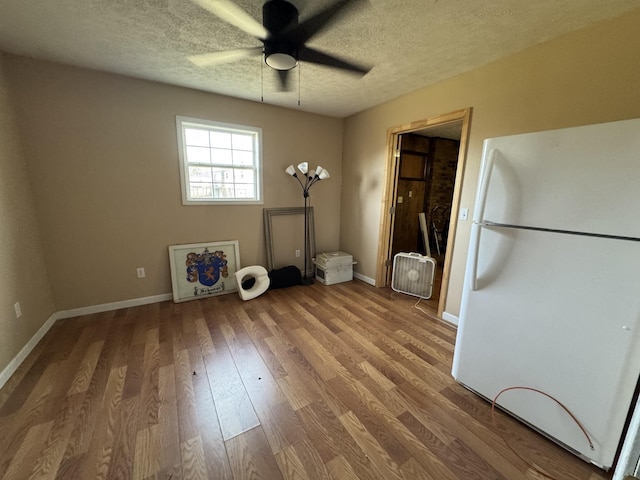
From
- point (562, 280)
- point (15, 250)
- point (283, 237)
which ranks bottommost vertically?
point (283, 237)

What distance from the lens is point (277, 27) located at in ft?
5.07

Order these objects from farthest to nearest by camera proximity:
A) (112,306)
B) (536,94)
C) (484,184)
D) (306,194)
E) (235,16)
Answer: (306,194), (112,306), (536,94), (235,16), (484,184)

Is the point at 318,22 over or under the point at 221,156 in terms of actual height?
over

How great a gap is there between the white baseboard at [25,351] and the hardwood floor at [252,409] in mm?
48

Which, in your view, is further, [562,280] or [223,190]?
[223,190]

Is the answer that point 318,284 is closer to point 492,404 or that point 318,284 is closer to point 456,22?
point 492,404

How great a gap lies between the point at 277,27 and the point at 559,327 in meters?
2.36

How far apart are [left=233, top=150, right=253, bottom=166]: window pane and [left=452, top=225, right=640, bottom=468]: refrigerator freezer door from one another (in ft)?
9.31

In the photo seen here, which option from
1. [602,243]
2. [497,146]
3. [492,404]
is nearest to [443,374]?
[492,404]

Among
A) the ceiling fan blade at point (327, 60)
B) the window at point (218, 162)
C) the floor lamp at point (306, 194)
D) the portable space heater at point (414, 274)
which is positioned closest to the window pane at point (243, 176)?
the window at point (218, 162)

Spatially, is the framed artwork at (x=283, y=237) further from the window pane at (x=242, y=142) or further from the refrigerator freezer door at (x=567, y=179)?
the refrigerator freezer door at (x=567, y=179)

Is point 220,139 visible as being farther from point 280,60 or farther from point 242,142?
point 280,60

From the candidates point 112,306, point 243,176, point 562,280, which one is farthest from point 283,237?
point 562,280

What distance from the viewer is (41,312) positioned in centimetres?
228
